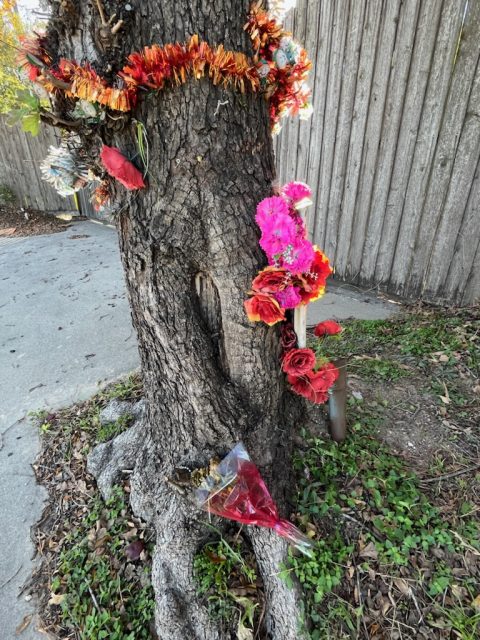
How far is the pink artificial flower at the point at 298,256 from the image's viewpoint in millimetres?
1403

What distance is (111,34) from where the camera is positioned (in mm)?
1174

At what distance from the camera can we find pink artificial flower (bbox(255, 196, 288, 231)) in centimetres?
138

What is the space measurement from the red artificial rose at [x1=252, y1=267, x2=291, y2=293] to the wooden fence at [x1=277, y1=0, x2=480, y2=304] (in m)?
2.68

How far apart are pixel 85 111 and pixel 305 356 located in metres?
1.18

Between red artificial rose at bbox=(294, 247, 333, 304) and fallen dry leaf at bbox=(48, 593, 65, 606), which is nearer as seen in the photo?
red artificial rose at bbox=(294, 247, 333, 304)

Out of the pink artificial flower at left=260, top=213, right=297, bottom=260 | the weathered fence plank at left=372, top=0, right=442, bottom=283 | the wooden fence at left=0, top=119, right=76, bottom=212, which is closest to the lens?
the pink artificial flower at left=260, top=213, right=297, bottom=260

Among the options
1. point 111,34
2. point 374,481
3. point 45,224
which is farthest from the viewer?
point 45,224

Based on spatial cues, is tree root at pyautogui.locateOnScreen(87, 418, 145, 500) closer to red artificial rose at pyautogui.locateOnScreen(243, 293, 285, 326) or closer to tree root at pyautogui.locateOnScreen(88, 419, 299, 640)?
tree root at pyautogui.locateOnScreen(88, 419, 299, 640)

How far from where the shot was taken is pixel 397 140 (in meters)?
3.51

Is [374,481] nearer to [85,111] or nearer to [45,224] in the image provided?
[85,111]

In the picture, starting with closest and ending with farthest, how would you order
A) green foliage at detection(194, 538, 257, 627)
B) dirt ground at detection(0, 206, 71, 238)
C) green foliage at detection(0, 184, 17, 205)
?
green foliage at detection(194, 538, 257, 627) → dirt ground at detection(0, 206, 71, 238) → green foliage at detection(0, 184, 17, 205)

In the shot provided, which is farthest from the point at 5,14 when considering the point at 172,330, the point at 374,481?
the point at 374,481

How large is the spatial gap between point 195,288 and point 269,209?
0.42m

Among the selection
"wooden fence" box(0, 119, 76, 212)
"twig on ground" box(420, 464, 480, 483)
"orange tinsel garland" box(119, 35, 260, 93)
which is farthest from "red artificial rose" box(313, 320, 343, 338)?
"wooden fence" box(0, 119, 76, 212)
